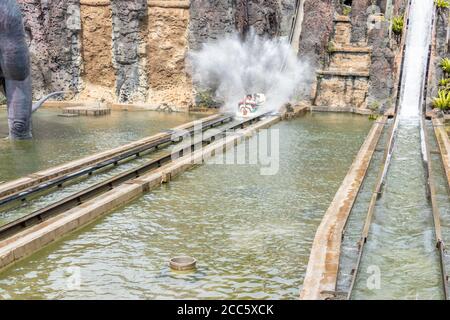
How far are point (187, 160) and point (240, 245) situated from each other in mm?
6242

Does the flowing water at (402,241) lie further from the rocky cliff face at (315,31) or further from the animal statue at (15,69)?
the rocky cliff face at (315,31)

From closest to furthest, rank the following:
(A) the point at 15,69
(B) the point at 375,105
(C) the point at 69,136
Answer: (A) the point at 15,69
(C) the point at 69,136
(B) the point at 375,105

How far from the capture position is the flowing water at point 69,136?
1578 cm

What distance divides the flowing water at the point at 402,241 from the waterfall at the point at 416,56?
9.07 metres

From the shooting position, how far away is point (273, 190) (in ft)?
44.0

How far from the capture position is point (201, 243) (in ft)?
32.9

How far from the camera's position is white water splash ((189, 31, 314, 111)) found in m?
28.6

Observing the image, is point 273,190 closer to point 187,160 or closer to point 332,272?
point 187,160

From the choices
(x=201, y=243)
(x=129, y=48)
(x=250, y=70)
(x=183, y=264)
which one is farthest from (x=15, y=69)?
(x=250, y=70)

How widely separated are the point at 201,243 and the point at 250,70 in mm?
21887

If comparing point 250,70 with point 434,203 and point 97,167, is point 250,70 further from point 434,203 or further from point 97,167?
point 434,203

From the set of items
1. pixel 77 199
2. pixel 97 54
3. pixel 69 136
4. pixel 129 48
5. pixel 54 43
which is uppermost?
pixel 54 43

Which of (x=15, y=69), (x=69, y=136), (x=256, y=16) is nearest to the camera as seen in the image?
(x=15, y=69)

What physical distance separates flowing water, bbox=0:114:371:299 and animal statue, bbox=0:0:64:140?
246 inches
